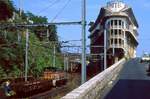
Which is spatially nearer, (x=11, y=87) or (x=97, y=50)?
(x=11, y=87)

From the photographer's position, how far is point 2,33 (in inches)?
2621

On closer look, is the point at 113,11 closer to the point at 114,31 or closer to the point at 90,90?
the point at 114,31

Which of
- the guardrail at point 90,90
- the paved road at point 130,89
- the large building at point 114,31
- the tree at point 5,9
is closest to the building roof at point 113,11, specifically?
the large building at point 114,31

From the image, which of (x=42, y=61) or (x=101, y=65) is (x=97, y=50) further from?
(x=42, y=61)

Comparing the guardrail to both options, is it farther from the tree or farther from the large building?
the large building

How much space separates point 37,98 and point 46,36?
79.1 metres

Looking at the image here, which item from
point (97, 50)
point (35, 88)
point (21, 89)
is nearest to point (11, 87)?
point (21, 89)

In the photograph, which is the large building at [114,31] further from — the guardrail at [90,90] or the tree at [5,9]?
the guardrail at [90,90]

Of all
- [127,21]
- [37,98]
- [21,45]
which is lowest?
[37,98]

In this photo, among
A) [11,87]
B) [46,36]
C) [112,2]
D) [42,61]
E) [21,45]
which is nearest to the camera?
[11,87]

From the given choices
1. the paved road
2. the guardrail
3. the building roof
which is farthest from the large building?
the guardrail

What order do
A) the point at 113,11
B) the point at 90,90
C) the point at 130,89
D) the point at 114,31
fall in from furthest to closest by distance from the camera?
the point at 113,11 → the point at 114,31 → the point at 130,89 → the point at 90,90

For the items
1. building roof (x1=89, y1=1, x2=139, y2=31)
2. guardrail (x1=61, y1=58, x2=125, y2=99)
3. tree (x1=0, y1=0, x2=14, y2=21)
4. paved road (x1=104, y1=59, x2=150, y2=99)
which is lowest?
paved road (x1=104, y1=59, x2=150, y2=99)

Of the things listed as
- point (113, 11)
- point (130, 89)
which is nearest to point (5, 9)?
point (130, 89)
